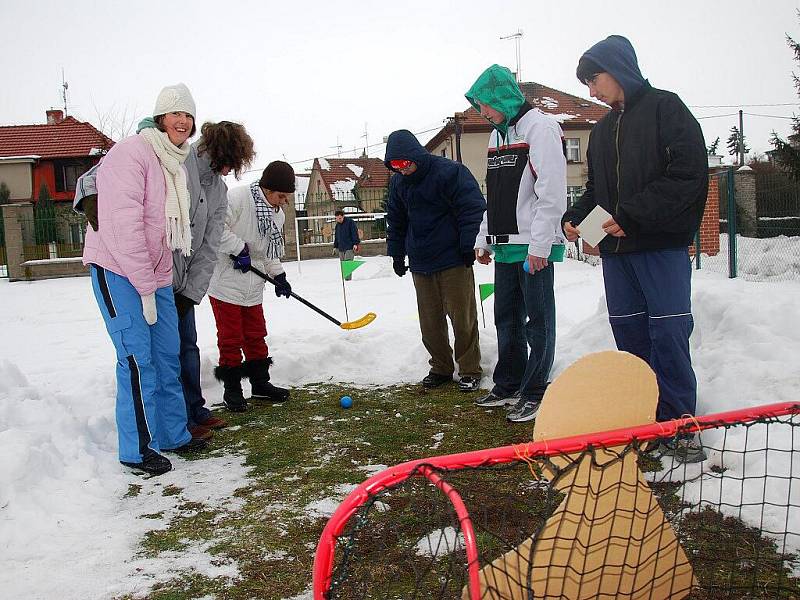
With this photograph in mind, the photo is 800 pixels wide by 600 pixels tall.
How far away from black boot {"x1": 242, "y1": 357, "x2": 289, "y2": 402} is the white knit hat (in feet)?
5.92

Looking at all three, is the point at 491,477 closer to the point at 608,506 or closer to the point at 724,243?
the point at 608,506

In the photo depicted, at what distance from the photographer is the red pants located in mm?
4457

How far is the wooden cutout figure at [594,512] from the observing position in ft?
5.75

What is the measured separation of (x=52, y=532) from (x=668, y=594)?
2.17 meters

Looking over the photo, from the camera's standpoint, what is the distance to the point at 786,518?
214 cm

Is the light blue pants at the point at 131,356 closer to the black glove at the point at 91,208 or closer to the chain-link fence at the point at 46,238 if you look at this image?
the black glove at the point at 91,208

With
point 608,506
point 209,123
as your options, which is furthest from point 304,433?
point 608,506

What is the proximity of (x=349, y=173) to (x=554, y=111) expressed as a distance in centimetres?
1583

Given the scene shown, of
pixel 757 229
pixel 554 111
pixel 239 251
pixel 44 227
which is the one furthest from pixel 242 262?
pixel 554 111

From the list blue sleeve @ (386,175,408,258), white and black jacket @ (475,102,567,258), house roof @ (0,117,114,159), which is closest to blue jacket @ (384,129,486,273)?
blue sleeve @ (386,175,408,258)

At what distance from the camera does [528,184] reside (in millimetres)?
3941

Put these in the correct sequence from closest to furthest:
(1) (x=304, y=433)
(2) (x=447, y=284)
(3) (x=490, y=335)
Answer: (1) (x=304, y=433)
(2) (x=447, y=284)
(3) (x=490, y=335)

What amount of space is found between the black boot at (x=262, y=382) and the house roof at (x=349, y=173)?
33.4 m

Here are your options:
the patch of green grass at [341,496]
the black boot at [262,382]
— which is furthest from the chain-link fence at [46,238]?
the patch of green grass at [341,496]
